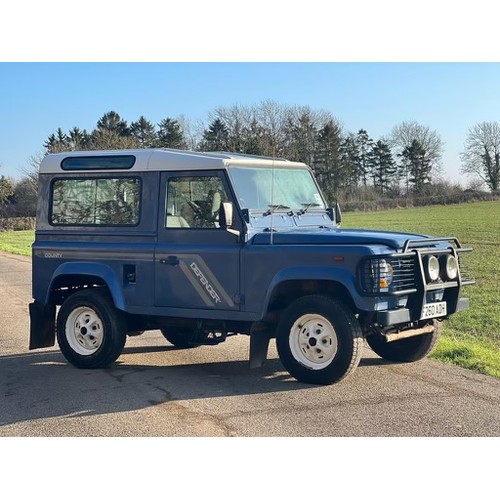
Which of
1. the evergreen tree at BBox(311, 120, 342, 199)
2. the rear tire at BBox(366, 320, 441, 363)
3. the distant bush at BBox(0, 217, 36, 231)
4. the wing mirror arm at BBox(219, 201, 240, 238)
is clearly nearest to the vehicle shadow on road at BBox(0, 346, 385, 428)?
the rear tire at BBox(366, 320, 441, 363)

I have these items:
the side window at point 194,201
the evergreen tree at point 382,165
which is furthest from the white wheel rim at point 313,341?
the evergreen tree at point 382,165

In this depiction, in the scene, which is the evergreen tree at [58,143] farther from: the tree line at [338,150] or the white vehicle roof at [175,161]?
the white vehicle roof at [175,161]

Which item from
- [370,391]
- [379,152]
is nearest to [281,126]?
[370,391]

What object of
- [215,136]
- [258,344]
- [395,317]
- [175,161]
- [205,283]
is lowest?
[258,344]

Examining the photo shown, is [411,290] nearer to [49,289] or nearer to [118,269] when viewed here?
[118,269]

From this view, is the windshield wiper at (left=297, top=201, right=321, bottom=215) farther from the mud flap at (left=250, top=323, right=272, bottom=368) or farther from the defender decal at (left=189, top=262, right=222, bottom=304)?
the mud flap at (left=250, top=323, right=272, bottom=368)

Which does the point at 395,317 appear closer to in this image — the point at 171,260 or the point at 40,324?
the point at 171,260

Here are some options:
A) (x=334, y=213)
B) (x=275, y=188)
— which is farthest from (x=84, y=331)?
(x=334, y=213)

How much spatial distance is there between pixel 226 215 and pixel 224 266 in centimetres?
53

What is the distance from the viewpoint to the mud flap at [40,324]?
877 cm

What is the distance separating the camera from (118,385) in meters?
7.45

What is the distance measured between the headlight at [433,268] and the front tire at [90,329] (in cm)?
345

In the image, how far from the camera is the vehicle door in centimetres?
741

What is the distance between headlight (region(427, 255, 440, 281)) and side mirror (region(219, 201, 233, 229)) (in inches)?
78.1
